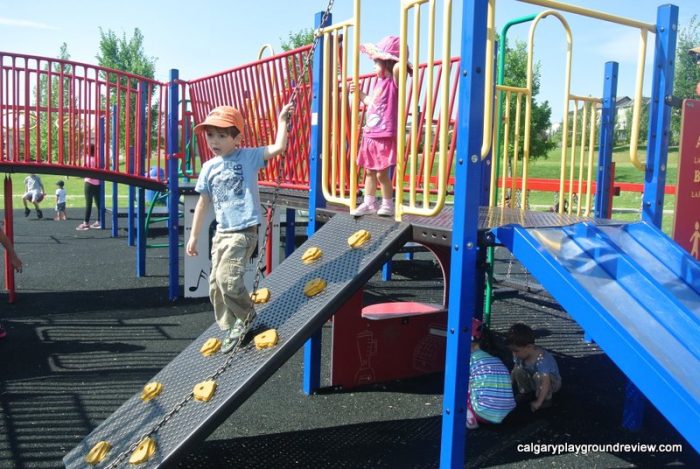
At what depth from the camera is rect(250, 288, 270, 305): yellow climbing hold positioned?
3.80 metres

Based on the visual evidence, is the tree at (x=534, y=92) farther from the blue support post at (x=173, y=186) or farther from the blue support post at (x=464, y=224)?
the blue support post at (x=464, y=224)

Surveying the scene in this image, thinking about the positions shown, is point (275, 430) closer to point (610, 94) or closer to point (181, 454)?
point (181, 454)

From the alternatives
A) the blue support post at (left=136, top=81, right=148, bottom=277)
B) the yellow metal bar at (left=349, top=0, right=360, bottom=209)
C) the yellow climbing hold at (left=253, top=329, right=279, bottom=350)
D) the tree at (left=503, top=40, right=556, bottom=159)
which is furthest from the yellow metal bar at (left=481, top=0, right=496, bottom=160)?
the tree at (left=503, top=40, right=556, bottom=159)

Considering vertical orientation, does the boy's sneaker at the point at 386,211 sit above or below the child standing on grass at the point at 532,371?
above

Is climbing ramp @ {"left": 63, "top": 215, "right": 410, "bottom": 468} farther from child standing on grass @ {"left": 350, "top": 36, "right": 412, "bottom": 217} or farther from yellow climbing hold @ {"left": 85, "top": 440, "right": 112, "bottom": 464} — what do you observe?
child standing on grass @ {"left": 350, "top": 36, "right": 412, "bottom": 217}

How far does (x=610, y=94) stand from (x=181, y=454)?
5.00m

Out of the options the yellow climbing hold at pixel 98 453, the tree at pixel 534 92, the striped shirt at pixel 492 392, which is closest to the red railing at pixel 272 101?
the striped shirt at pixel 492 392

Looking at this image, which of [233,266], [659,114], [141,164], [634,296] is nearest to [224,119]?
[233,266]

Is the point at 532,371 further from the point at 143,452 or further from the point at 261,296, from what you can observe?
the point at 143,452

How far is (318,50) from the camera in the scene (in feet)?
14.4

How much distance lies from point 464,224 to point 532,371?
1.94 meters

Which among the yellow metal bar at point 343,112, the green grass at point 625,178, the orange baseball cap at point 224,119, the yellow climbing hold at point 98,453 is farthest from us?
the green grass at point 625,178

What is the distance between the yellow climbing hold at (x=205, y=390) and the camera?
3.20 metres

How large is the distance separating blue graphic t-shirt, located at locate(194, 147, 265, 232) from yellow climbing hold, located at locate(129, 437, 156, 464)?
116 cm
